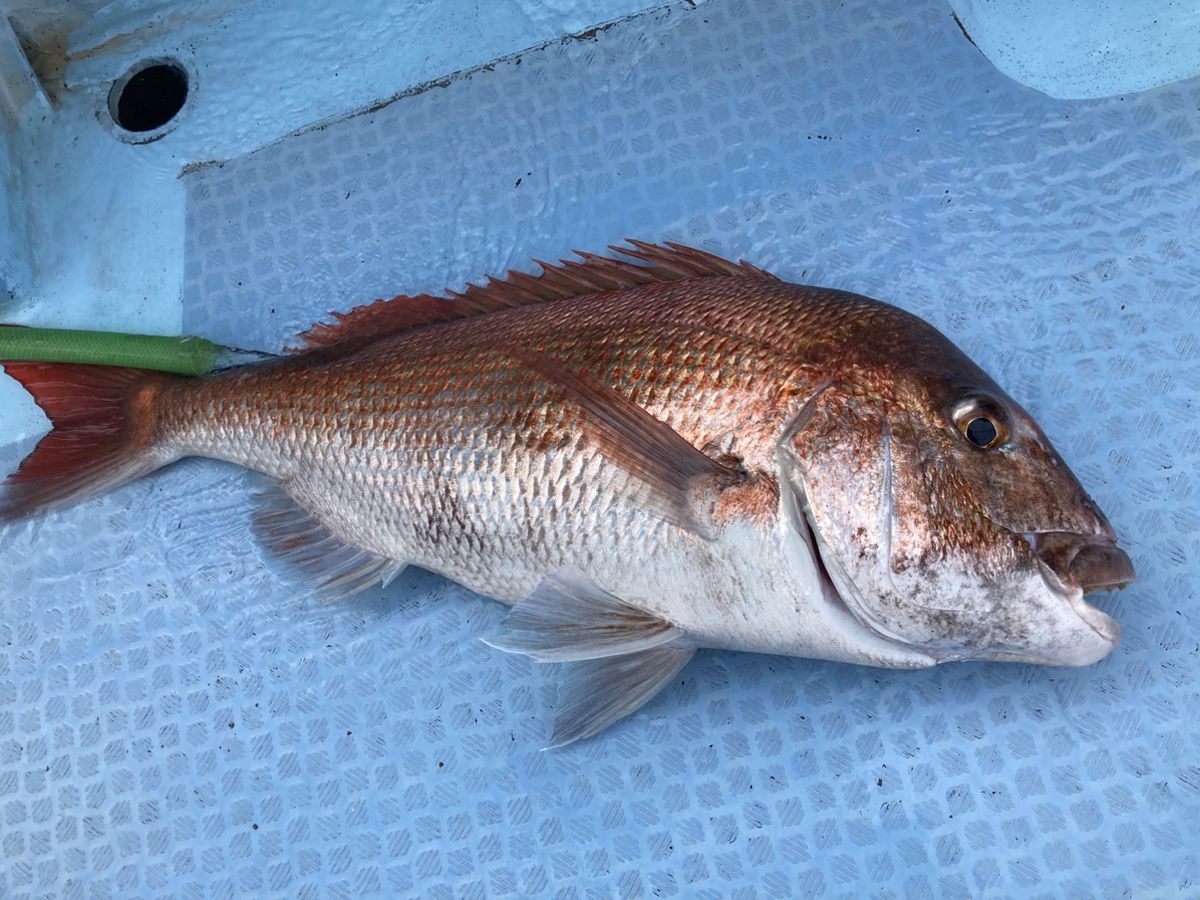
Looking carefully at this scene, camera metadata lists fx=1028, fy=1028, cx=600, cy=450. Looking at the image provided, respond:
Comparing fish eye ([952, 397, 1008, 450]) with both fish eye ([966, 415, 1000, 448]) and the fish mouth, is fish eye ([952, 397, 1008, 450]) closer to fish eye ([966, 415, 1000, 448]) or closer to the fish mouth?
fish eye ([966, 415, 1000, 448])

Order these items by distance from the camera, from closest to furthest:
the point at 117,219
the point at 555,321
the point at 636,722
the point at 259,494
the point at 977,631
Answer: the point at 977,631 → the point at 555,321 → the point at 636,722 → the point at 259,494 → the point at 117,219

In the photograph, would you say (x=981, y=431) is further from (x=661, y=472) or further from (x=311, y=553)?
(x=311, y=553)

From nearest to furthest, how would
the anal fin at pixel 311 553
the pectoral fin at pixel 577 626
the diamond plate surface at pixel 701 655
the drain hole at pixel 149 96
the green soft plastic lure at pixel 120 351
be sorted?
1. the pectoral fin at pixel 577 626
2. the diamond plate surface at pixel 701 655
3. the anal fin at pixel 311 553
4. the green soft plastic lure at pixel 120 351
5. the drain hole at pixel 149 96

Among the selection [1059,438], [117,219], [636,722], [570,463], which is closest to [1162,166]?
[1059,438]

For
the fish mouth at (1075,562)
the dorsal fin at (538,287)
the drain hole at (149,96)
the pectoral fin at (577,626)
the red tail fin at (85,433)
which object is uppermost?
the drain hole at (149,96)

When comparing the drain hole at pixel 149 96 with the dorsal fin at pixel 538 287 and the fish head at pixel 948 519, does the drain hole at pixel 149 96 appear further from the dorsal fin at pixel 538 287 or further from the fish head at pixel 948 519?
the fish head at pixel 948 519

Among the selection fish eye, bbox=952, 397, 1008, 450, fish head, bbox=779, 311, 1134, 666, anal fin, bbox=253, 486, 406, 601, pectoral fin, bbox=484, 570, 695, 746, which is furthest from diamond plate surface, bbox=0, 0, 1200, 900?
fish eye, bbox=952, 397, 1008, 450

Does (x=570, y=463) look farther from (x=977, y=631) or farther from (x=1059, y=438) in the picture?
(x=1059, y=438)

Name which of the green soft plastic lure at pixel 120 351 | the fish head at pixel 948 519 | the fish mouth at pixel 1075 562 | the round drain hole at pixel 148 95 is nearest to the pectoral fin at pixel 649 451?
the fish head at pixel 948 519

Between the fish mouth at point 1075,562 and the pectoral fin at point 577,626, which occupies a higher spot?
the fish mouth at point 1075,562
